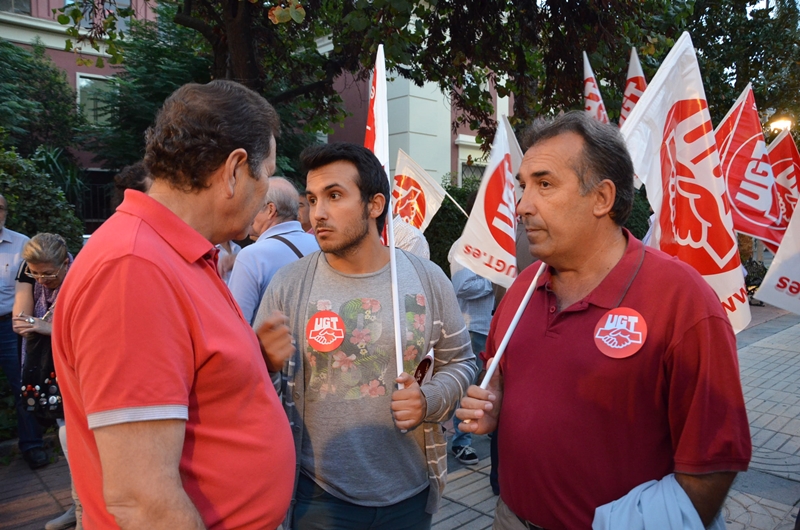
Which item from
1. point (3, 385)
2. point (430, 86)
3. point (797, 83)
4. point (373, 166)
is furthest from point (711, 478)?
point (797, 83)

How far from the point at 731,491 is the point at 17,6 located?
21.2 metres

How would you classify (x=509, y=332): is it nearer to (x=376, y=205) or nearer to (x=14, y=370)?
(x=376, y=205)

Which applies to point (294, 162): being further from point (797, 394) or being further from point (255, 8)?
point (797, 394)

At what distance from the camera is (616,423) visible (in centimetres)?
166

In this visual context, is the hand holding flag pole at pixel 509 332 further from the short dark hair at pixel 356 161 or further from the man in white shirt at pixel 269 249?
the man in white shirt at pixel 269 249

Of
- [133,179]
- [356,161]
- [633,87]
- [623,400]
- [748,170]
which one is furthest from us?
[633,87]

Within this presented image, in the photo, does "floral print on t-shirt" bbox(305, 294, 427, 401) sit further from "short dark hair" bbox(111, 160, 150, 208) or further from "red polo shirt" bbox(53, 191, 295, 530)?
"short dark hair" bbox(111, 160, 150, 208)

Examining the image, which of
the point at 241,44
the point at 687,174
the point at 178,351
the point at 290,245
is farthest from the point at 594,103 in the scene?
the point at 241,44

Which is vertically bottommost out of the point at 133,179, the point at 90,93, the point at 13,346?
the point at 13,346

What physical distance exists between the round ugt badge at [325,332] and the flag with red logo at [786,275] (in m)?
2.54

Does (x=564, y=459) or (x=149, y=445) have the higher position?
(x=149, y=445)

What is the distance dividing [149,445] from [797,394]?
7.60 m

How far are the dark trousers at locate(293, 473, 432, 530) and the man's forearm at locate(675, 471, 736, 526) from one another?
3.52 feet

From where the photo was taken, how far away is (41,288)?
4.25 m
